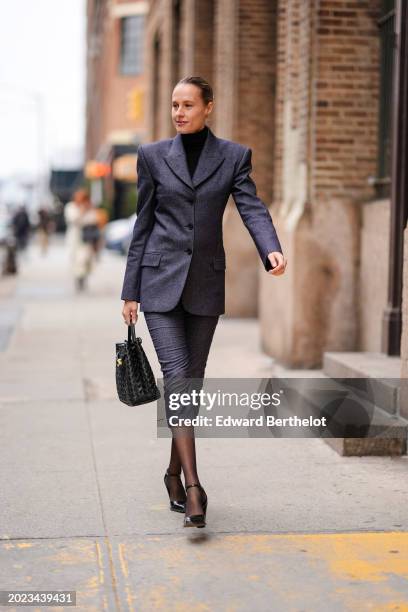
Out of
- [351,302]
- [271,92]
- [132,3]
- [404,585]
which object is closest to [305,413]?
[351,302]

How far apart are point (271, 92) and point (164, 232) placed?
9045mm

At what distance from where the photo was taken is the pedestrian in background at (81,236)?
2036 cm

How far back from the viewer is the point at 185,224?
16.3ft

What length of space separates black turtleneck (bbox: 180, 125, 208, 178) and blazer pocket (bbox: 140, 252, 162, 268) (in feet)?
1.38

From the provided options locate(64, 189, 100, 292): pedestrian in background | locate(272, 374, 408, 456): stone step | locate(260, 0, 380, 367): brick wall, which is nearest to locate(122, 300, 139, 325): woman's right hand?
locate(272, 374, 408, 456): stone step

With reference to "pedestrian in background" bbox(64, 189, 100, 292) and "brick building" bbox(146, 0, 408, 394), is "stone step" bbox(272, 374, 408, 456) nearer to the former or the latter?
"brick building" bbox(146, 0, 408, 394)

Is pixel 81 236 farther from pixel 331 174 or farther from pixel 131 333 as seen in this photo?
pixel 131 333

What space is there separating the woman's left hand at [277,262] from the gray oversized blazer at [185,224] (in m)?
0.03

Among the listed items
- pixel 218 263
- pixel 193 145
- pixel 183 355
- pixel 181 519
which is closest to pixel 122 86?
pixel 193 145

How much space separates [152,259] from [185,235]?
0.64 ft

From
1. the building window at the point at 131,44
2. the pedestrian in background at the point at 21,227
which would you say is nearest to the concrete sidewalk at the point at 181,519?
the pedestrian in background at the point at 21,227

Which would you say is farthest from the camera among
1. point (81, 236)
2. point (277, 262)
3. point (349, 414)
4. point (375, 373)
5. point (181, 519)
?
point (81, 236)

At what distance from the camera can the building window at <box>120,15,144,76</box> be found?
47219 millimetres

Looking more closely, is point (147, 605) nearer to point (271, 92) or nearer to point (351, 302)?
point (351, 302)
